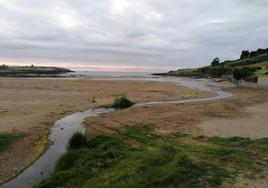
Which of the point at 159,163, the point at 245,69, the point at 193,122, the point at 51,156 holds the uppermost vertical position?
the point at 245,69

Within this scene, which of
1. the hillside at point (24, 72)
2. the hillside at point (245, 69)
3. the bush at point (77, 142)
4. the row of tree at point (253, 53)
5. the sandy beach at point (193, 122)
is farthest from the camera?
the row of tree at point (253, 53)

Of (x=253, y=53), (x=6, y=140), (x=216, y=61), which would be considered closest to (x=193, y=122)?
(x=6, y=140)

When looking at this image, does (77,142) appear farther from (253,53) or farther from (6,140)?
(253,53)

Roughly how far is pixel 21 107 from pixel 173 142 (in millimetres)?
17134

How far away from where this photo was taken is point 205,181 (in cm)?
848

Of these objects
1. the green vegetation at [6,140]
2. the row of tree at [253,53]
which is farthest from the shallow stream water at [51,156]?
the row of tree at [253,53]

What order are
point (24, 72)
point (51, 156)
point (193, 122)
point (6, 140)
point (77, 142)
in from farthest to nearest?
point (24, 72) → point (193, 122) → point (6, 140) → point (77, 142) → point (51, 156)

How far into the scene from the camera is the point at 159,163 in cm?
1007

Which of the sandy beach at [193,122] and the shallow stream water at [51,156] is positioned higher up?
the sandy beach at [193,122]

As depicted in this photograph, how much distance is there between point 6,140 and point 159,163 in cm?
838

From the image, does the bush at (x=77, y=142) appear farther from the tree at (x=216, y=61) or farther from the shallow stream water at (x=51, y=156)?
the tree at (x=216, y=61)

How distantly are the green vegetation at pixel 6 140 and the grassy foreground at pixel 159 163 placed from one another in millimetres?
3531

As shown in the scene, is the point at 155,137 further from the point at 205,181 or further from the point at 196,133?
the point at 205,181

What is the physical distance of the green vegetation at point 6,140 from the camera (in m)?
14.2
